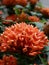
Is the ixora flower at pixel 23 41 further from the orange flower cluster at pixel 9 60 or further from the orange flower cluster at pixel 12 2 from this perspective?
the orange flower cluster at pixel 12 2

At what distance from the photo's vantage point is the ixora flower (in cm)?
69

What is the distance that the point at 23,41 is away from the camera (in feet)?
2.29

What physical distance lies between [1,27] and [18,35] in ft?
0.78

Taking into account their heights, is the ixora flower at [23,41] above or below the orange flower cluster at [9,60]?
above

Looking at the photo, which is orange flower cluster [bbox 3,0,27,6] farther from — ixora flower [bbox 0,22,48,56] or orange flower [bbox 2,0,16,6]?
ixora flower [bbox 0,22,48,56]

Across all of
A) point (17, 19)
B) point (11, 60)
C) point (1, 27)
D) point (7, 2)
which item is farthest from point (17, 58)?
point (7, 2)

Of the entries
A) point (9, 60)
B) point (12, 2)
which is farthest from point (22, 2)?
point (9, 60)

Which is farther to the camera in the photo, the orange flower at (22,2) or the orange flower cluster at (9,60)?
the orange flower at (22,2)

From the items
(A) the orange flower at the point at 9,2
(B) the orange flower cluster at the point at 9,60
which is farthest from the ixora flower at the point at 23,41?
(A) the orange flower at the point at 9,2

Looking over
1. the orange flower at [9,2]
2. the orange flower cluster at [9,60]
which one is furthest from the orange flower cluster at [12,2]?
the orange flower cluster at [9,60]

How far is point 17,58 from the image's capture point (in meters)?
0.75

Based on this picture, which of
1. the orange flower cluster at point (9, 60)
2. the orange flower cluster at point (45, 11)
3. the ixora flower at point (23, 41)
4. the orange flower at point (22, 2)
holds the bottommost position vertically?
the orange flower cluster at point (45, 11)

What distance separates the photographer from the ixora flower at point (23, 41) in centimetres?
69

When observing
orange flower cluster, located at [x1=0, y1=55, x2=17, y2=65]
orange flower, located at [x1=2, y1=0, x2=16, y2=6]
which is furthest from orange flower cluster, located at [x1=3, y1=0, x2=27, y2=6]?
orange flower cluster, located at [x1=0, y1=55, x2=17, y2=65]
